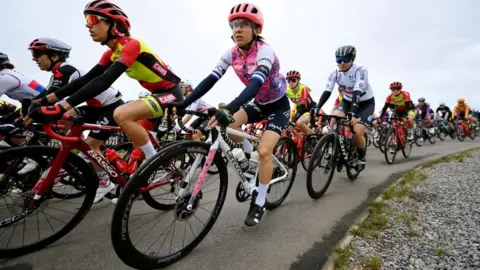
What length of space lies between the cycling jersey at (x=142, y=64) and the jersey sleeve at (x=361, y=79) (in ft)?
12.7

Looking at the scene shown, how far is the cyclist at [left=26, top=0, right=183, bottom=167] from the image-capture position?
291cm

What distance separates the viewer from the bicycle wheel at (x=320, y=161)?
Result: 4250 millimetres

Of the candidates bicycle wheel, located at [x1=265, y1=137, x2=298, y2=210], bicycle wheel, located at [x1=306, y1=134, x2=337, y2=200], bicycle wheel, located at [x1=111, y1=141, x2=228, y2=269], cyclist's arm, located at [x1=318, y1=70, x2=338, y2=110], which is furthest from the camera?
cyclist's arm, located at [x1=318, y1=70, x2=338, y2=110]

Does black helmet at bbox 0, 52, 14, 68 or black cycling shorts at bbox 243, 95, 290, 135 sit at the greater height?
black helmet at bbox 0, 52, 14, 68

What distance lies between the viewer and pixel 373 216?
3465 mm

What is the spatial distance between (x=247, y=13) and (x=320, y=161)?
2.93 metres

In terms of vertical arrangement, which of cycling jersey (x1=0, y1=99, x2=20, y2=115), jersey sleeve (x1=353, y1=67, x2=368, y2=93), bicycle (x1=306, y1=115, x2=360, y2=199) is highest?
jersey sleeve (x1=353, y1=67, x2=368, y2=93)

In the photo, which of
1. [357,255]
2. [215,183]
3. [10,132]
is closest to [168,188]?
[215,183]

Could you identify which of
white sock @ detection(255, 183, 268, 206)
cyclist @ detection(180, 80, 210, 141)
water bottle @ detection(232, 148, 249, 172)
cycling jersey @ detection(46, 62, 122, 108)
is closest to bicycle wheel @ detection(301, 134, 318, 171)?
cyclist @ detection(180, 80, 210, 141)

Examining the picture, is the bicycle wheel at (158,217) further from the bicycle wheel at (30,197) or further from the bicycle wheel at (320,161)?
the bicycle wheel at (320,161)

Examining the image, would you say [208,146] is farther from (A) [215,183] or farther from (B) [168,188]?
(B) [168,188]

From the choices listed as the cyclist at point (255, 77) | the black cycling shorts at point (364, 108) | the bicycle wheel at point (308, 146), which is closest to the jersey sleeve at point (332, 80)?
the black cycling shorts at point (364, 108)

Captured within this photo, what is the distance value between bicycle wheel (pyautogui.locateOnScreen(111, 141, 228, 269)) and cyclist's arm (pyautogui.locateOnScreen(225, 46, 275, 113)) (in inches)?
22.0

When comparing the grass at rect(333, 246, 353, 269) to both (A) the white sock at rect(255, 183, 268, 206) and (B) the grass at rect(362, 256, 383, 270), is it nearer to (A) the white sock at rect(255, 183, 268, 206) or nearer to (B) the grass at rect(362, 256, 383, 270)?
(B) the grass at rect(362, 256, 383, 270)
